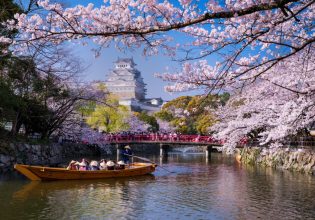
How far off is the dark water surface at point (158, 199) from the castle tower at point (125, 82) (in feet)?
194

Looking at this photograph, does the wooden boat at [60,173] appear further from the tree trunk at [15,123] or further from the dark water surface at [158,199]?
the tree trunk at [15,123]

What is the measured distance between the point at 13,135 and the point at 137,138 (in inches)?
717

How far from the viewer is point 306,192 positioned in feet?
43.1

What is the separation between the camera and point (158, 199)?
38.3 feet

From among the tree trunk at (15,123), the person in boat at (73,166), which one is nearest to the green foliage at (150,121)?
the tree trunk at (15,123)

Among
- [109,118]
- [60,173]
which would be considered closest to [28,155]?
[60,173]

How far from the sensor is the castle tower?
75.4 m

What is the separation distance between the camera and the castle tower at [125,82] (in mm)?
75375

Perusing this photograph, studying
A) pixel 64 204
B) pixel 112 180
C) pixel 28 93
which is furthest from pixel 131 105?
pixel 64 204

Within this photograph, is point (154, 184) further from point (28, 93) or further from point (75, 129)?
point (75, 129)

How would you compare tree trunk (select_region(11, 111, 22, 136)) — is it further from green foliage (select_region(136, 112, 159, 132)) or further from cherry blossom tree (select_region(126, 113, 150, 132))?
green foliage (select_region(136, 112, 159, 132))

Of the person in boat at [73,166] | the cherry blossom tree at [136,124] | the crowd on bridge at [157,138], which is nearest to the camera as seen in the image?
the person in boat at [73,166]

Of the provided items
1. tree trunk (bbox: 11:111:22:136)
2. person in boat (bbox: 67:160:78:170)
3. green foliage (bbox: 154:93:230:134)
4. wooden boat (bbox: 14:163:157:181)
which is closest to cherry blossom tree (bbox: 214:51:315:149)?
wooden boat (bbox: 14:163:157:181)

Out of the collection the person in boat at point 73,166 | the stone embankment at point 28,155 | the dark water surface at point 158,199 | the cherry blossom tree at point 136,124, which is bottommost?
the dark water surface at point 158,199
